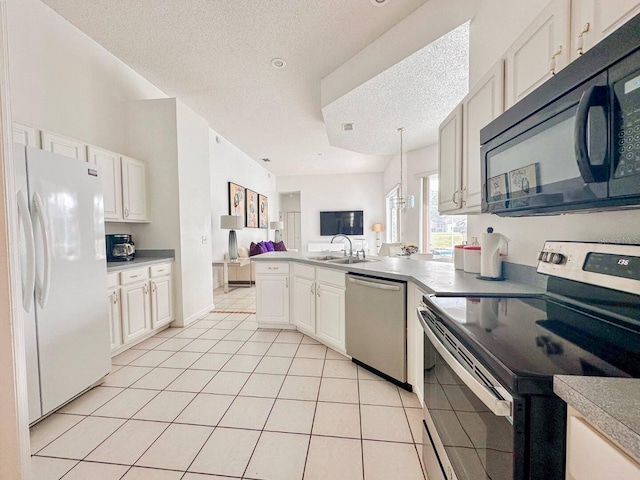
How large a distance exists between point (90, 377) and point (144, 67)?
334 centimetres

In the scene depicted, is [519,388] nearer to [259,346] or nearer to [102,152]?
[259,346]

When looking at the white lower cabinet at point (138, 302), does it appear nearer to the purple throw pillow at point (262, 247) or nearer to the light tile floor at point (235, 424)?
the light tile floor at point (235, 424)

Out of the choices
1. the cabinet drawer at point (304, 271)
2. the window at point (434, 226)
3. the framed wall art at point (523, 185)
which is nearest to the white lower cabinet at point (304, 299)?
the cabinet drawer at point (304, 271)

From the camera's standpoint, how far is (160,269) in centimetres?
321

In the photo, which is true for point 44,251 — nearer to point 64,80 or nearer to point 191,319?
point 64,80

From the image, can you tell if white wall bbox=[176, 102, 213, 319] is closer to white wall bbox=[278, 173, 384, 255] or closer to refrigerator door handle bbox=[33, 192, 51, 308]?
refrigerator door handle bbox=[33, 192, 51, 308]

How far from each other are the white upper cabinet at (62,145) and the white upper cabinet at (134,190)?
1.62 ft

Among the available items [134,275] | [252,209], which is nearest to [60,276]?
[134,275]

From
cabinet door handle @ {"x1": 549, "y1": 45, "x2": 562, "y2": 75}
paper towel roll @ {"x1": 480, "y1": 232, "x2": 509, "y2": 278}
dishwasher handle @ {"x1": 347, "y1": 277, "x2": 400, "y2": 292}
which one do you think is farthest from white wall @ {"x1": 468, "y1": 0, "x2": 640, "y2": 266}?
dishwasher handle @ {"x1": 347, "y1": 277, "x2": 400, "y2": 292}

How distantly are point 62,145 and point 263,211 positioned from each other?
5.85m

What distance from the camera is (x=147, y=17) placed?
97.6 inches

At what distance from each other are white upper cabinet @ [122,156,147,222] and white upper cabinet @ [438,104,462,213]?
326 centimetres

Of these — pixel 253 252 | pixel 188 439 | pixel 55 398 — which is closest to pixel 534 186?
pixel 188 439

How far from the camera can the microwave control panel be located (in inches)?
24.9
